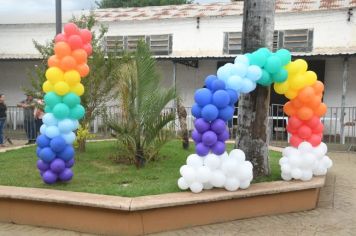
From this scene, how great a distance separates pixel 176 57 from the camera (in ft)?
51.0

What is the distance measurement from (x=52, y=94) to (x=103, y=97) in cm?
336

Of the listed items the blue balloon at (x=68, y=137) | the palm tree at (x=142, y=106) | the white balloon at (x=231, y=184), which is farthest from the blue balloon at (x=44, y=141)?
the white balloon at (x=231, y=184)

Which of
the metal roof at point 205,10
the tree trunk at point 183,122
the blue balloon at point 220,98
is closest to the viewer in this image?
the blue balloon at point 220,98

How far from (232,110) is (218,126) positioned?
0.31m

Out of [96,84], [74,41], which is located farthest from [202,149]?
[96,84]

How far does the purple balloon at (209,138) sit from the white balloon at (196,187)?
21.3 inches

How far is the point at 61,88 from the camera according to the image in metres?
5.84

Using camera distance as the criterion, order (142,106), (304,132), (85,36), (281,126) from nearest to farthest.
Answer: (85,36) < (304,132) < (142,106) < (281,126)

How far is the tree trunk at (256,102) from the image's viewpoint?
6500 mm

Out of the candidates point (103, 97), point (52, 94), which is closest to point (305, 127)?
point (52, 94)

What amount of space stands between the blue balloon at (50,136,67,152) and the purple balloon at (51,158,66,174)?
0.60 ft

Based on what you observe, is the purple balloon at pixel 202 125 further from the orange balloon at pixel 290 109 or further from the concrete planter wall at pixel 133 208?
the orange balloon at pixel 290 109

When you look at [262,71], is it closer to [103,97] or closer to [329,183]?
[329,183]

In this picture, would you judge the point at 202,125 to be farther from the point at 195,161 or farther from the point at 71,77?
the point at 71,77
